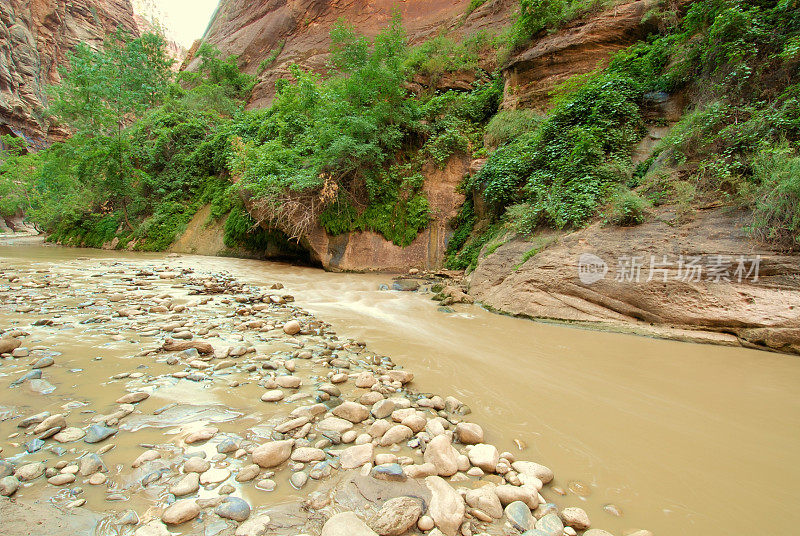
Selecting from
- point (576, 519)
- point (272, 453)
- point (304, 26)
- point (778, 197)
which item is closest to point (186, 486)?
point (272, 453)

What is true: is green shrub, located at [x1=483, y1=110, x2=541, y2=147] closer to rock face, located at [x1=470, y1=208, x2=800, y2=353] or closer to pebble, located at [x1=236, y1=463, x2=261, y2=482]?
rock face, located at [x1=470, y1=208, x2=800, y2=353]

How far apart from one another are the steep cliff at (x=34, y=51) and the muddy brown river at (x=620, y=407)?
39.5m

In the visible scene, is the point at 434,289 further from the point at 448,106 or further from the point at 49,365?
the point at 448,106

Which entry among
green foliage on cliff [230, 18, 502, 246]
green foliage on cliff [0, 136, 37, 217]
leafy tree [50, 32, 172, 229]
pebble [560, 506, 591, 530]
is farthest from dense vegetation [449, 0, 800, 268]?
green foliage on cliff [0, 136, 37, 217]

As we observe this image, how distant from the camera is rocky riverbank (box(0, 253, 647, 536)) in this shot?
1340 millimetres

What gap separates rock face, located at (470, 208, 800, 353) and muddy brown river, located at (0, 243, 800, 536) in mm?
336

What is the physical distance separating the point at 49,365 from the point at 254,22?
31389mm

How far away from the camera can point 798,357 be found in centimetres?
357

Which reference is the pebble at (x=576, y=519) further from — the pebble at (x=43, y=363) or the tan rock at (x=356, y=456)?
the pebble at (x=43, y=363)

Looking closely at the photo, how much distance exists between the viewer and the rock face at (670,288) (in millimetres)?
3859

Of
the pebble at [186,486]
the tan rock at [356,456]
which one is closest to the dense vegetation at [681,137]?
the tan rock at [356,456]

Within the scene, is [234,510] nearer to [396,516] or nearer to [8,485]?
[396,516]

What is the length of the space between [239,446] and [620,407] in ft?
8.89

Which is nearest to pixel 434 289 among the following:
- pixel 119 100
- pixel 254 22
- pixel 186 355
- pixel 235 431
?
pixel 186 355
